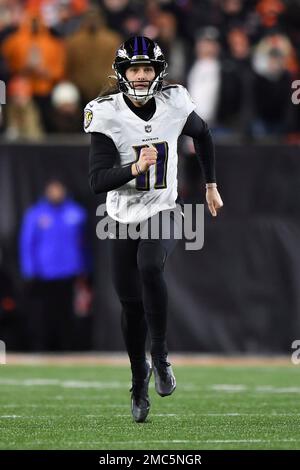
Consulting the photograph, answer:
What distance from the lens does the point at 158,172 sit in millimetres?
6094

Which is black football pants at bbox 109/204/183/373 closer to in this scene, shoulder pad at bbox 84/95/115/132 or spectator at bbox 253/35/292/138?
shoulder pad at bbox 84/95/115/132

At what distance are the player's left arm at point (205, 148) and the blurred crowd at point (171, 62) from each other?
5.54 metres

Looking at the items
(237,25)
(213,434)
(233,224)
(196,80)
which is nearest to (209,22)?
(237,25)

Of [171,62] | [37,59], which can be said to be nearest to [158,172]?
[37,59]

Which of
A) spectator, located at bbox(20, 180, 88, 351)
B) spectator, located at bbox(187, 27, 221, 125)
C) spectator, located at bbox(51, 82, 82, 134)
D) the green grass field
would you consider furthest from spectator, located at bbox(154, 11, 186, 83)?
the green grass field

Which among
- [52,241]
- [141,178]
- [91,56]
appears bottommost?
[52,241]

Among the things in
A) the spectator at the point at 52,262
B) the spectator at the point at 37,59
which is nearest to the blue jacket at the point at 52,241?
the spectator at the point at 52,262

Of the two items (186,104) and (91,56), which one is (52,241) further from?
(186,104)

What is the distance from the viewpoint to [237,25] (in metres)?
13.0

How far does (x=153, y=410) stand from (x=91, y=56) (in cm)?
594

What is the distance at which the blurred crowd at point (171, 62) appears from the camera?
11.9 metres

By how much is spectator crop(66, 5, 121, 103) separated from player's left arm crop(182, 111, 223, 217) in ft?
19.5

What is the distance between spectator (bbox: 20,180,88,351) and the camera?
457 inches

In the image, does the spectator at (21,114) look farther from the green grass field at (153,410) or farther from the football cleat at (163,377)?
the football cleat at (163,377)
